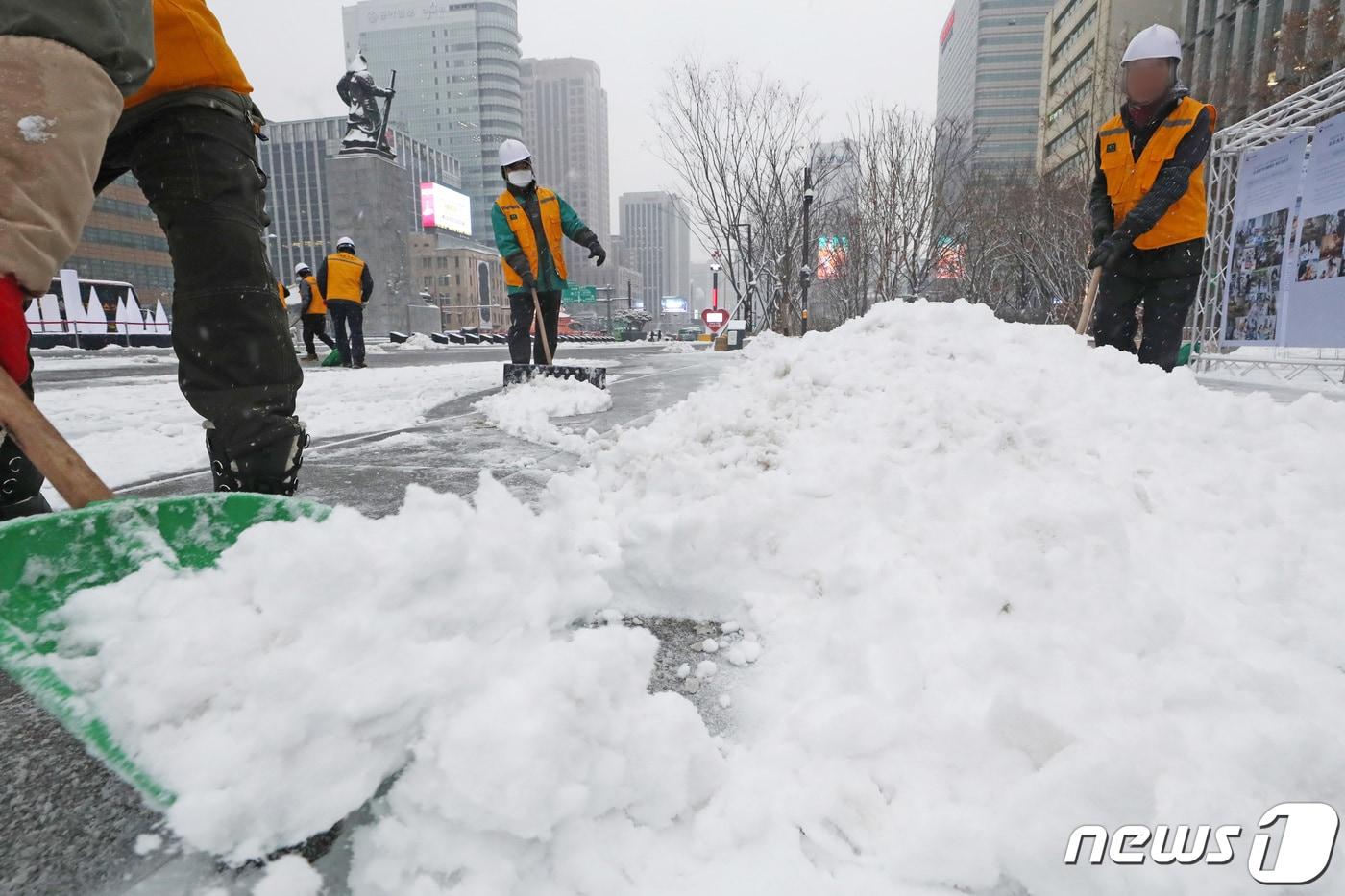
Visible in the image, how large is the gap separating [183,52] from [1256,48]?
3699 cm

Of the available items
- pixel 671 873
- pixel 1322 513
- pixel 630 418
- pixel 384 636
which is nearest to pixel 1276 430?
pixel 1322 513

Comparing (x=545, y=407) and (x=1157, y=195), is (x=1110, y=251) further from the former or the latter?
(x=545, y=407)

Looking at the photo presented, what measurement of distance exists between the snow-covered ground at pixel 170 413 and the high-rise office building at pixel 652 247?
81.9 meters

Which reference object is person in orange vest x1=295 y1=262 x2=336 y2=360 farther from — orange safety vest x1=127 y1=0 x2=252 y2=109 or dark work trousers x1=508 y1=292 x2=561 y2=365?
orange safety vest x1=127 y1=0 x2=252 y2=109

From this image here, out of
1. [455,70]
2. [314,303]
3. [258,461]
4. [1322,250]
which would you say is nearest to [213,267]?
[258,461]

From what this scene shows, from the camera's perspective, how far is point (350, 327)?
9.84 metres

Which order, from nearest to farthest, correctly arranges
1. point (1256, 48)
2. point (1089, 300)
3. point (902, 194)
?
point (1089, 300) < point (902, 194) < point (1256, 48)

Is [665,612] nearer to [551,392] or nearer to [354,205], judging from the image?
[551,392]

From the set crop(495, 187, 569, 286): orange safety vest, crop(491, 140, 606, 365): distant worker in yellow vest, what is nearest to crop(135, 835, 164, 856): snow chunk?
crop(491, 140, 606, 365): distant worker in yellow vest

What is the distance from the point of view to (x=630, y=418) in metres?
4.07

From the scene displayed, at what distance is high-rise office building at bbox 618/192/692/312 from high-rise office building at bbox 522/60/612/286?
544cm

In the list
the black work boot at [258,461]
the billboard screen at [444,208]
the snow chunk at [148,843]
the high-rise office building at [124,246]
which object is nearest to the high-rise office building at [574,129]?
the billboard screen at [444,208]

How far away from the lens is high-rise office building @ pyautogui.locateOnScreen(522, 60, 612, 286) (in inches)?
3093

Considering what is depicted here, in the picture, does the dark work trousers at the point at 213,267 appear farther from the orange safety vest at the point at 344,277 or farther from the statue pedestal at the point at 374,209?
the statue pedestal at the point at 374,209
